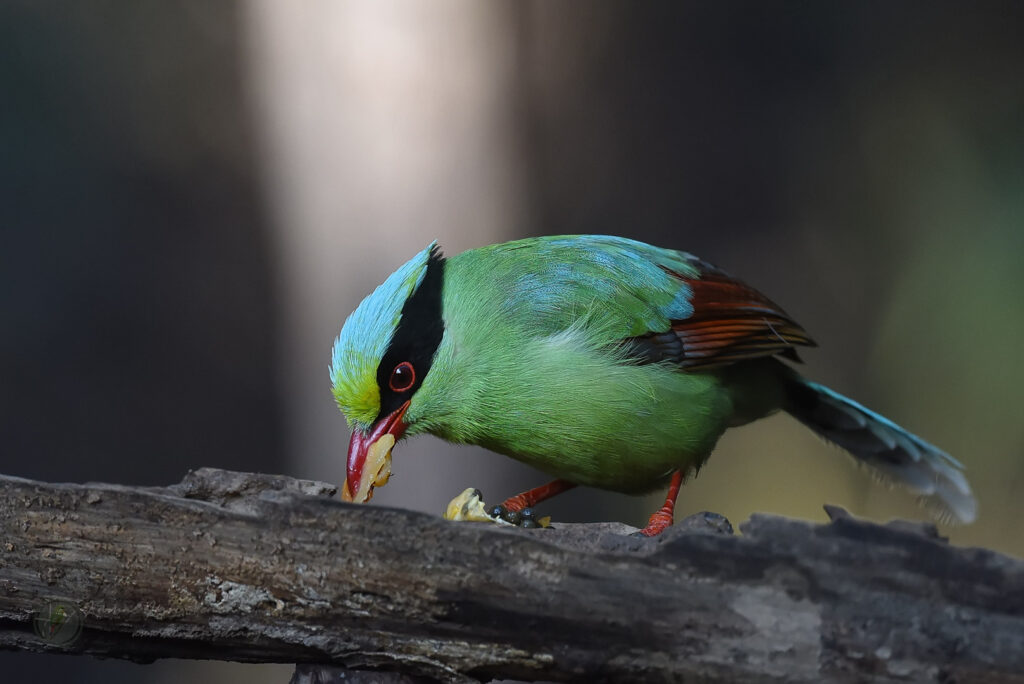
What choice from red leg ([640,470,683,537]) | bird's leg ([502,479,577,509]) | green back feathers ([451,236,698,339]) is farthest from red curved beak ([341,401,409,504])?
red leg ([640,470,683,537])

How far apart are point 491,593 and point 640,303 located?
4.95 ft

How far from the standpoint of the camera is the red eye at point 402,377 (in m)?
3.00

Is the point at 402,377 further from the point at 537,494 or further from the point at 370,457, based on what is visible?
the point at 537,494

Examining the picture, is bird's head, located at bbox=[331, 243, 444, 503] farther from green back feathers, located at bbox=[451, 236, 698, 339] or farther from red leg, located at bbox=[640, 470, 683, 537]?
red leg, located at bbox=[640, 470, 683, 537]

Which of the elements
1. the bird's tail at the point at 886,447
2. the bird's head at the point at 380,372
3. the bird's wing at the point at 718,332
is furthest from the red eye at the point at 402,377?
the bird's tail at the point at 886,447

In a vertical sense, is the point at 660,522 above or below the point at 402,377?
below

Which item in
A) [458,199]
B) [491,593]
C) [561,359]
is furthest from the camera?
[458,199]

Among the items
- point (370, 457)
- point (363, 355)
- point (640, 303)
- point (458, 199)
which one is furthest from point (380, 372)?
point (458, 199)

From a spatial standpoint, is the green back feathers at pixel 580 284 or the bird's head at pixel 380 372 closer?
the bird's head at pixel 380 372

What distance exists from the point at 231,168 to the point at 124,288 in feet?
2.61

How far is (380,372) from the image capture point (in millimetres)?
2961

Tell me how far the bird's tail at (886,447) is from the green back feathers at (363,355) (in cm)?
175

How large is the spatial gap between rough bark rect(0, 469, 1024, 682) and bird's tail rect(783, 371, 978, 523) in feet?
6.29

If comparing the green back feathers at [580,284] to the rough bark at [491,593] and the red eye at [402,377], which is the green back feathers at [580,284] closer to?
the red eye at [402,377]
